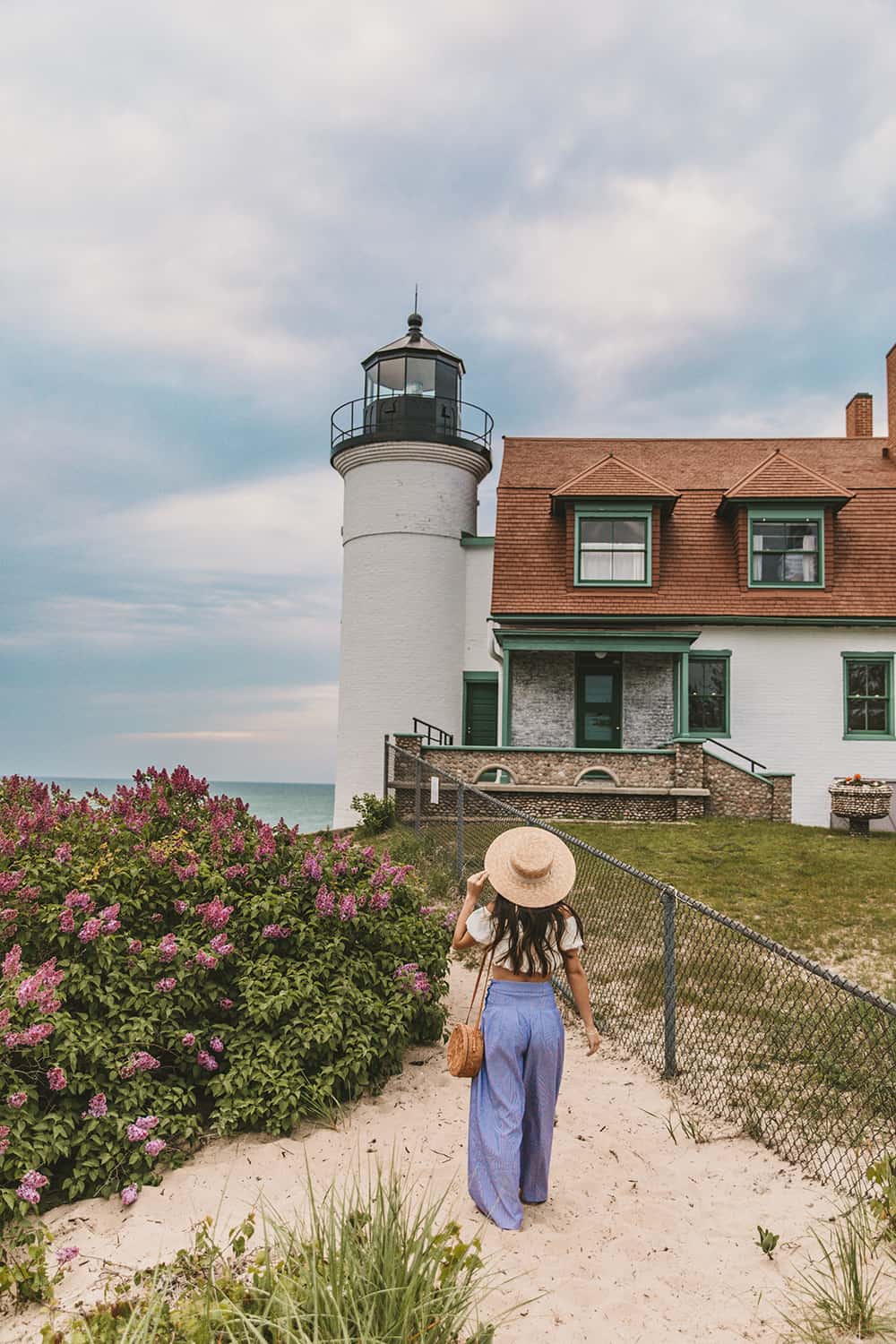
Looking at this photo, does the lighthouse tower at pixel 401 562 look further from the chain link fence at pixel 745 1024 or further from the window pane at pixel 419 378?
the chain link fence at pixel 745 1024

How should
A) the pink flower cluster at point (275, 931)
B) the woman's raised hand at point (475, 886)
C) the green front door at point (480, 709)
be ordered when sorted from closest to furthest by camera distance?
the woman's raised hand at point (475, 886) → the pink flower cluster at point (275, 931) → the green front door at point (480, 709)

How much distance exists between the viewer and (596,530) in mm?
21484

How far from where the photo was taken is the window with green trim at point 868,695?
2050 centimetres

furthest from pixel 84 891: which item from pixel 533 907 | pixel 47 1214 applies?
pixel 533 907

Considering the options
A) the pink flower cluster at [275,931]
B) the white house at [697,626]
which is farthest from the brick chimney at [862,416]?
the pink flower cluster at [275,931]

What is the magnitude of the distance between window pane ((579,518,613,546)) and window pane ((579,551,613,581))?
26 cm

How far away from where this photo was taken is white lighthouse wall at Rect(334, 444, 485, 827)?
24.4 meters

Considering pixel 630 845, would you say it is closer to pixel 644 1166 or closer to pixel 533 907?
pixel 644 1166

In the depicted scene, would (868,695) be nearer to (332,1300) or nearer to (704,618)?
(704,618)

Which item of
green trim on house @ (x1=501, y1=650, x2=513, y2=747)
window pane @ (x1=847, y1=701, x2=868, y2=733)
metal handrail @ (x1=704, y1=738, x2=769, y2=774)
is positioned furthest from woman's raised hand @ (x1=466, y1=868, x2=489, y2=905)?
window pane @ (x1=847, y1=701, x2=868, y2=733)

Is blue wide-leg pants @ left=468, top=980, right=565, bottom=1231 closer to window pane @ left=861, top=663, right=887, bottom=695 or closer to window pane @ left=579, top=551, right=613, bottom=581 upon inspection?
window pane @ left=579, top=551, right=613, bottom=581

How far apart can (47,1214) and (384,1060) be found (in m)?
1.95

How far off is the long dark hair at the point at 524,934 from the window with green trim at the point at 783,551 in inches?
720

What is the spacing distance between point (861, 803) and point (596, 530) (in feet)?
28.0
